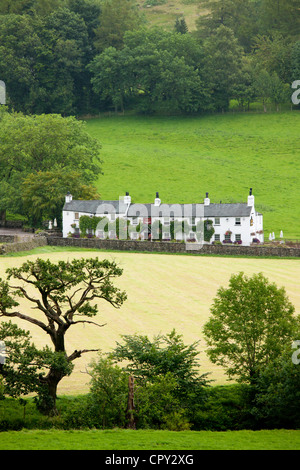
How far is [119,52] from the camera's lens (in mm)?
151375

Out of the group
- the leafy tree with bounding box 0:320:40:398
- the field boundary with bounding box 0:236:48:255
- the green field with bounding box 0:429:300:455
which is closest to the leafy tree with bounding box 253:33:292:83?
the field boundary with bounding box 0:236:48:255

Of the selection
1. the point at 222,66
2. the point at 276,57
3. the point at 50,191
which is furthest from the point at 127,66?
the point at 50,191

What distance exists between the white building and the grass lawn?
56.4 m

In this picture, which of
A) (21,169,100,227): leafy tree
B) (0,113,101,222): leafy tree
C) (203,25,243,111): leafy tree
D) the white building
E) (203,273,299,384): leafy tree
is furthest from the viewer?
(203,25,243,111): leafy tree

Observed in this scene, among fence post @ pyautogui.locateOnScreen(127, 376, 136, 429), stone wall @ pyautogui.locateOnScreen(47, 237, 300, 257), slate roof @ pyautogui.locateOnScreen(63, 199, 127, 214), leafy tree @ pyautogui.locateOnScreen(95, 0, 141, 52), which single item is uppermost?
leafy tree @ pyautogui.locateOnScreen(95, 0, 141, 52)

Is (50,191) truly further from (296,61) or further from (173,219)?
(296,61)

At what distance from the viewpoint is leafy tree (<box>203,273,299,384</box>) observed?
3894 centimetres

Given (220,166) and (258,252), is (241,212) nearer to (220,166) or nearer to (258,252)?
(258,252)

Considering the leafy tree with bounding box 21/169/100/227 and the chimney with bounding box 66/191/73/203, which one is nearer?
the chimney with bounding box 66/191/73/203

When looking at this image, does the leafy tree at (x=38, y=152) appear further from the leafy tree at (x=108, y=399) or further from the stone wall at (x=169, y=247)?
the leafy tree at (x=108, y=399)

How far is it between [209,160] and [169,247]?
4432 cm

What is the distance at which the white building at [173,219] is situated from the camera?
293 ft

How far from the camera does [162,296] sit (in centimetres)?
6481

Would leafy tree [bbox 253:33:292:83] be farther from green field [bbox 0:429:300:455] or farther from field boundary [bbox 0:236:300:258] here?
green field [bbox 0:429:300:455]
